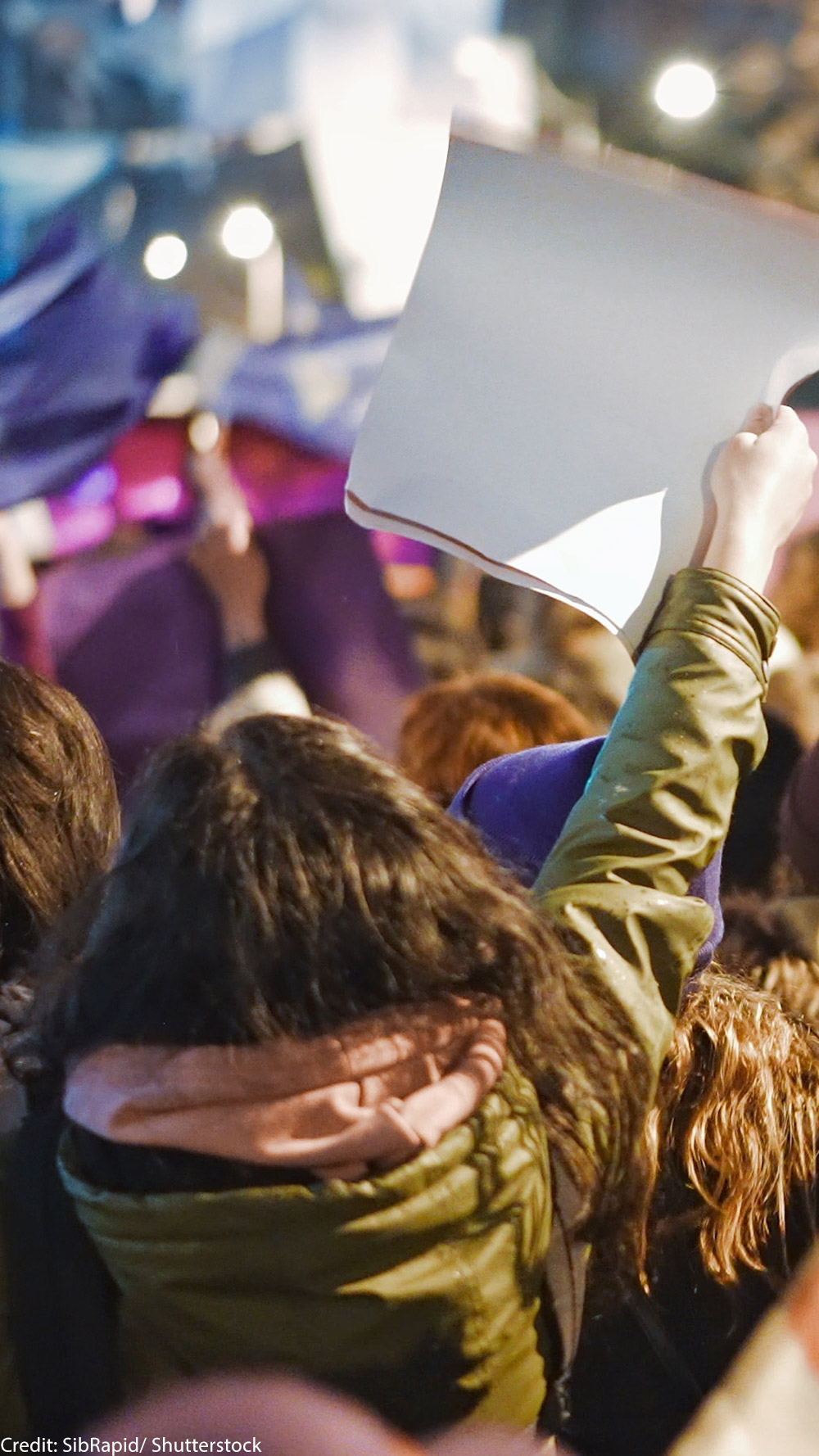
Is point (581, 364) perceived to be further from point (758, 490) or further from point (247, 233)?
point (247, 233)

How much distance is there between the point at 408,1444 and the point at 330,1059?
223 millimetres

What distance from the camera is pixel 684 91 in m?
3.26

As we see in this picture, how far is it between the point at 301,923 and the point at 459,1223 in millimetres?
205

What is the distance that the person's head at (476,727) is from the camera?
67.7 inches

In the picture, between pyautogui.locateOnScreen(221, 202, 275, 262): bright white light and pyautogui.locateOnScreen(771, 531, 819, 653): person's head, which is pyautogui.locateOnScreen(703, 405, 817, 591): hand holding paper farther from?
pyautogui.locateOnScreen(221, 202, 275, 262): bright white light

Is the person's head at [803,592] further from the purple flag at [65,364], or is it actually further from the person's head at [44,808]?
the person's head at [44,808]

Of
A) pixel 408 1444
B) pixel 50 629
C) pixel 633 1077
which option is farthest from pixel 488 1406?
pixel 50 629

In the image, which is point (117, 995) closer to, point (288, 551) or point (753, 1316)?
point (753, 1316)

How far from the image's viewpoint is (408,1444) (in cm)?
74

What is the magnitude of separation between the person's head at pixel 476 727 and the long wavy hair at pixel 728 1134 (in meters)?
0.68

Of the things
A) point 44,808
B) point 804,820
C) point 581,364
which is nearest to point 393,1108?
point 44,808

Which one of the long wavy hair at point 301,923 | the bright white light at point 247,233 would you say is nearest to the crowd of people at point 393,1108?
the long wavy hair at point 301,923

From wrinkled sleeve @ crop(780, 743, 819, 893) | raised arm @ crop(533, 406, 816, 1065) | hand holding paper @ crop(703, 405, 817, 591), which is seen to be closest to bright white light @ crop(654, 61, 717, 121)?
wrinkled sleeve @ crop(780, 743, 819, 893)

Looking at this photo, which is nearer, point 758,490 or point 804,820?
point 758,490
